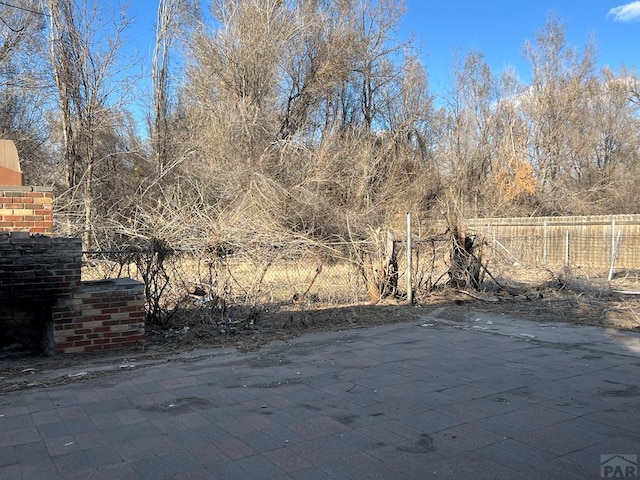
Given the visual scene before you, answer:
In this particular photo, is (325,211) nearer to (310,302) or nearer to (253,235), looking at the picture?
(310,302)

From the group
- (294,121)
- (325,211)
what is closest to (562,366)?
(325,211)

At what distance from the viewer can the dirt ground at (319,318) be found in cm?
609

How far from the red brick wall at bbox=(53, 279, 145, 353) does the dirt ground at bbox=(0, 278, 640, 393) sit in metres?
0.17

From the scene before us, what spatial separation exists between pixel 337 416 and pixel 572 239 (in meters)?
19.2

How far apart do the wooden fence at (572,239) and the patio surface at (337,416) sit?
516 inches

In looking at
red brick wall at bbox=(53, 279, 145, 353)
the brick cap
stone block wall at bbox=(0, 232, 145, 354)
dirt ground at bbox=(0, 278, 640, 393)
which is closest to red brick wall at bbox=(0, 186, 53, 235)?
the brick cap

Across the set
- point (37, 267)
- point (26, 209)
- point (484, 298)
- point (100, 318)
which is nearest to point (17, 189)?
point (26, 209)

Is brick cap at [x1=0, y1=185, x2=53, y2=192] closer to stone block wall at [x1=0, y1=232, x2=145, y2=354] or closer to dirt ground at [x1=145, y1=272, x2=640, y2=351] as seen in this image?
stone block wall at [x1=0, y1=232, x2=145, y2=354]

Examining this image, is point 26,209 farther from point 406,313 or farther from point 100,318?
point 406,313

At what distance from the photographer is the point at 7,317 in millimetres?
6695

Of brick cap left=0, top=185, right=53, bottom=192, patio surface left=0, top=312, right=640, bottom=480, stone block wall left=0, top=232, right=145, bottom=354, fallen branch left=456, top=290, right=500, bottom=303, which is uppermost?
brick cap left=0, top=185, right=53, bottom=192

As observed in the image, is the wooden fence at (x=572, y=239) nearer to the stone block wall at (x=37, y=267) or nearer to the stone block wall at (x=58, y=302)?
the stone block wall at (x=58, y=302)

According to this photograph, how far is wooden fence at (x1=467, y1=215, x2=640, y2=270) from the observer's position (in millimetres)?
18812

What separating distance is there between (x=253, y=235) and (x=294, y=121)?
564 inches
